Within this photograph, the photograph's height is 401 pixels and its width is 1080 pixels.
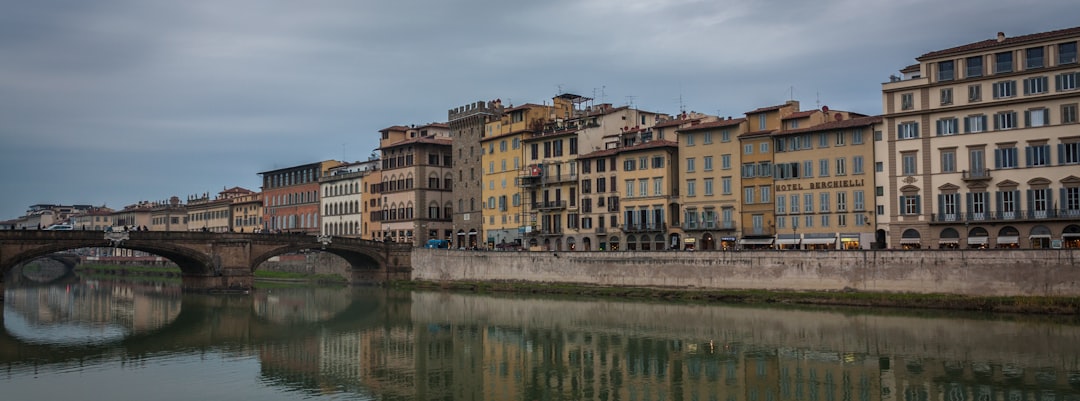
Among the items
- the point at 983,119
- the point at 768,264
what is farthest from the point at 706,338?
the point at 983,119

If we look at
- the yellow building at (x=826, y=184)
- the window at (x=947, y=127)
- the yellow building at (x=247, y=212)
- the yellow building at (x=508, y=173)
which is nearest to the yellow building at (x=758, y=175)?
the yellow building at (x=826, y=184)

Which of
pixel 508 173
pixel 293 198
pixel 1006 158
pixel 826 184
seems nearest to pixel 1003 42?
pixel 1006 158

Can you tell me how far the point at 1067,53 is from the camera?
47031 millimetres

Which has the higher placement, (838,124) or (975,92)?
(975,92)

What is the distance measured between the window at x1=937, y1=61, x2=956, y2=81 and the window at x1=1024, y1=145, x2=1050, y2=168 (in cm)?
556

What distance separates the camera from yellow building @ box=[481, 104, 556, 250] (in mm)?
75938

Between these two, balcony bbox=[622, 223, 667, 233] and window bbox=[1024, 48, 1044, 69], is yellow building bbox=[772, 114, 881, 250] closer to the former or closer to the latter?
window bbox=[1024, 48, 1044, 69]

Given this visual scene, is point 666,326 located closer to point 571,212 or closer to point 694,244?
point 694,244

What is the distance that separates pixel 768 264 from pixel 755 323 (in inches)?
430

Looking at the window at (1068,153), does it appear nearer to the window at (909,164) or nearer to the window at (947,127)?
the window at (947,127)

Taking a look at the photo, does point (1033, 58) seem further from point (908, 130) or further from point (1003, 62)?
point (908, 130)

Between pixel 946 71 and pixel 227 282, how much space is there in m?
48.1

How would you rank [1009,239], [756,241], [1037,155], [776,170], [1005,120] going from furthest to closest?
[756,241], [776,170], [1009,239], [1005,120], [1037,155]

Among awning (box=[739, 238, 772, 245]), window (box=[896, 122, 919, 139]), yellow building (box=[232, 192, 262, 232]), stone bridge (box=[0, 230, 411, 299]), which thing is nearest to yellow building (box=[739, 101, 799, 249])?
awning (box=[739, 238, 772, 245])
